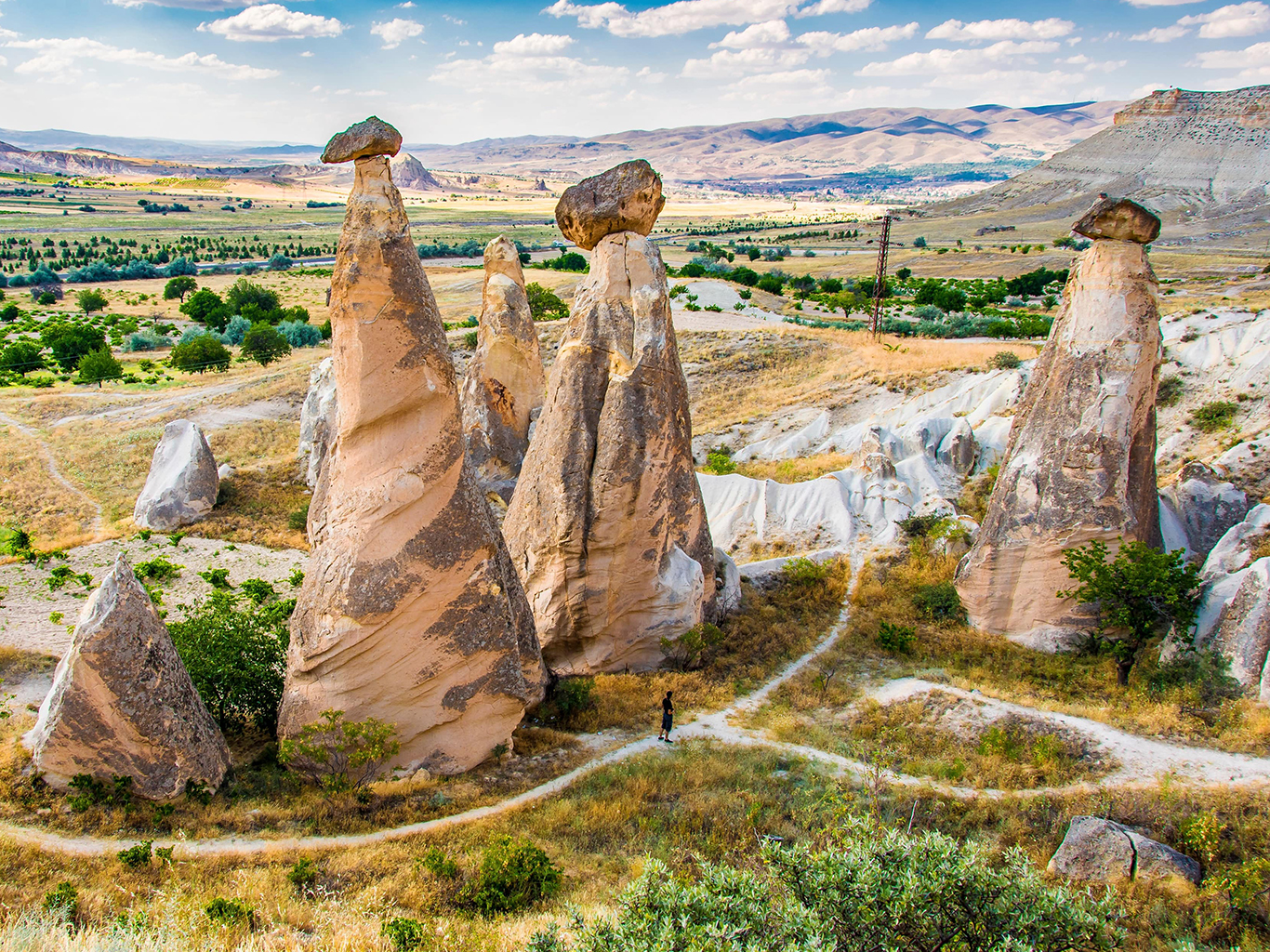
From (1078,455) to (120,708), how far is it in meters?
15.2

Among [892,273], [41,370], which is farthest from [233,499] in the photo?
[892,273]

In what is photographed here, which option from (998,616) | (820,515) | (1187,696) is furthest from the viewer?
(820,515)

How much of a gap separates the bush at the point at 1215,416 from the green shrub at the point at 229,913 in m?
25.0

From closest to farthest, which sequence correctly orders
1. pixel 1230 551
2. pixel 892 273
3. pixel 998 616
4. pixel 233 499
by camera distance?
1. pixel 1230 551
2. pixel 998 616
3. pixel 233 499
4. pixel 892 273

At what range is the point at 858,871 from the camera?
604 cm

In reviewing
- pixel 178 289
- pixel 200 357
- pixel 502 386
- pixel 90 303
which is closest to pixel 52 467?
pixel 200 357

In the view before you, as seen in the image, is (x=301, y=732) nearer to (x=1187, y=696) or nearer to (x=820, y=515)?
(x=1187, y=696)

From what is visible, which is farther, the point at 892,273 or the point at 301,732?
the point at 892,273

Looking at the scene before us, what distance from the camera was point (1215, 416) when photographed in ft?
72.6

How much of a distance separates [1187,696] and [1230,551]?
3.55 m

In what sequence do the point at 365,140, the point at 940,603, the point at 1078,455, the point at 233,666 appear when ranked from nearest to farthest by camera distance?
the point at 365,140
the point at 233,666
the point at 1078,455
the point at 940,603

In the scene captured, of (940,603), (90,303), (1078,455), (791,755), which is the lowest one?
(791,755)

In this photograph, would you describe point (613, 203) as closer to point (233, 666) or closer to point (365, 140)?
point (365, 140)

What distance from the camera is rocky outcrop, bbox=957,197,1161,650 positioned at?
1391cm
